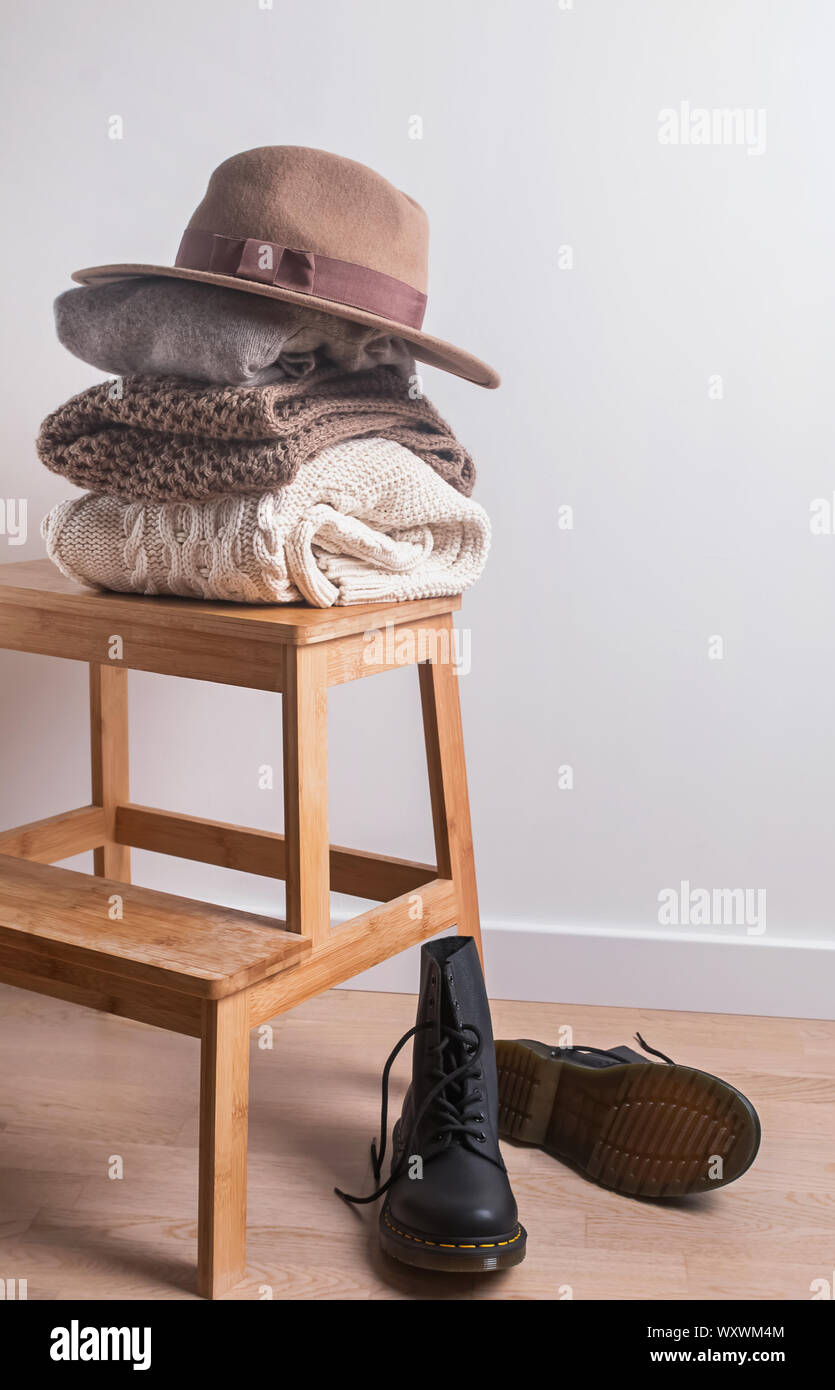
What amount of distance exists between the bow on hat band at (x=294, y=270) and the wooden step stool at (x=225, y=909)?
25 cm

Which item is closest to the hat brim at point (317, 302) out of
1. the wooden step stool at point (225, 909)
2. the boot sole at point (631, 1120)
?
the wooden step stool at point (225, 909)

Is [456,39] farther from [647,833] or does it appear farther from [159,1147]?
[159,1147]

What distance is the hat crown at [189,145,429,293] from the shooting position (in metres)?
0.94

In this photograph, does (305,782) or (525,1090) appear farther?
(525,1090)

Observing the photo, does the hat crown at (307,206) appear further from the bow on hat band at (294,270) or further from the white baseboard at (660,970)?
the white baseboard at (660,970)

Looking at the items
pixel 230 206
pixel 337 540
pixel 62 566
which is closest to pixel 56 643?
pixel 62 566

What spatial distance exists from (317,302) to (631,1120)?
707 mm

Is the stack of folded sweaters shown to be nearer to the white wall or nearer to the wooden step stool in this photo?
the wooden step stool

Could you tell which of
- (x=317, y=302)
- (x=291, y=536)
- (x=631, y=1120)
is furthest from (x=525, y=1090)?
(x=317, y=302)

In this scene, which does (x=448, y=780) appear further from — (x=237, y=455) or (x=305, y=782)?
(x=237, y=455)

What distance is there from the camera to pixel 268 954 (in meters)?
0.88

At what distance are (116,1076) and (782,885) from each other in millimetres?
755

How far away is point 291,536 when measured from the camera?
92cm
